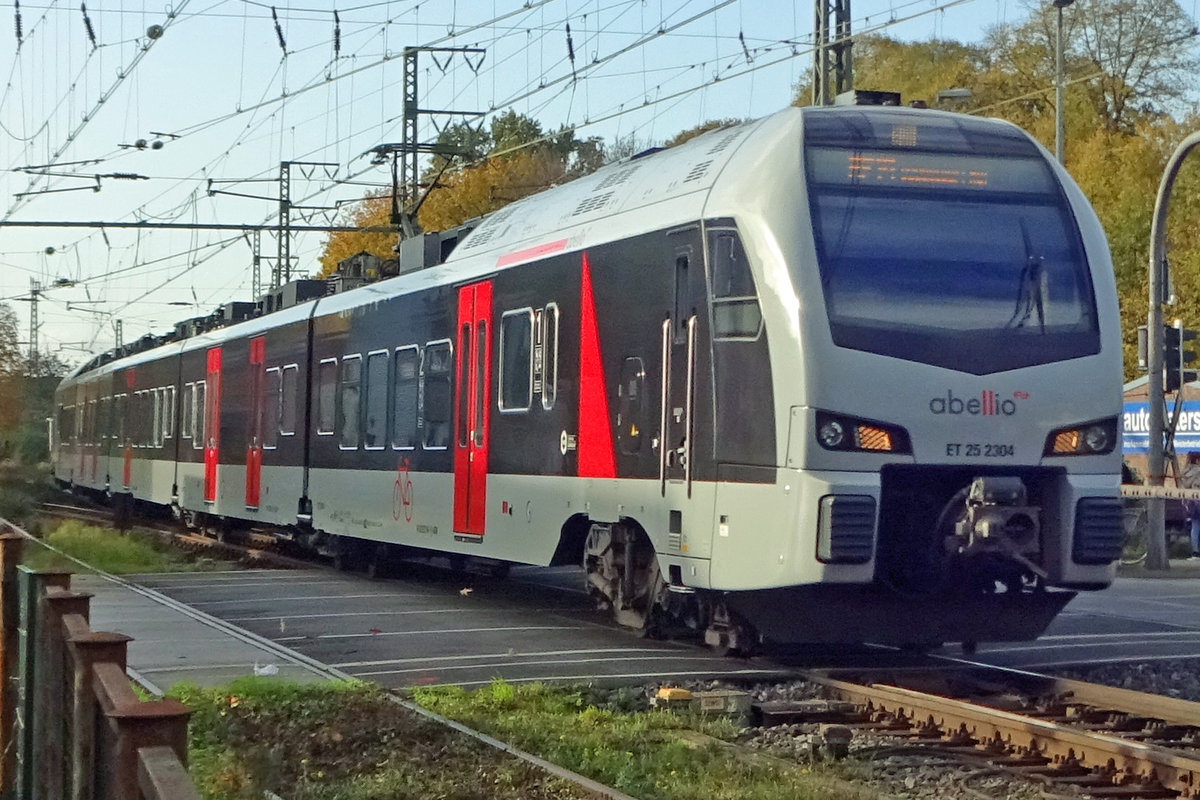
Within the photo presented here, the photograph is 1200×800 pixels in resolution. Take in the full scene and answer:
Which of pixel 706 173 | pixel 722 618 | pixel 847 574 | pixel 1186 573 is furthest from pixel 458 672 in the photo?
pixel 1186 573

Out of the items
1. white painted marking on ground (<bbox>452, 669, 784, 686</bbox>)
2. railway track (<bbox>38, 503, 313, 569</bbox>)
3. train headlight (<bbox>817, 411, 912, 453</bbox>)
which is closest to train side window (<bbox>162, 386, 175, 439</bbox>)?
railway track (<bbox>38, 503, 313, 569</bbox>)

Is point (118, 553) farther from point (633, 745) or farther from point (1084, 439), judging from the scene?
point (633, 745)

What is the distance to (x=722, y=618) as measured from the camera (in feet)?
40.0

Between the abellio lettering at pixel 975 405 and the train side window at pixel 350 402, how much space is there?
32.5 feet

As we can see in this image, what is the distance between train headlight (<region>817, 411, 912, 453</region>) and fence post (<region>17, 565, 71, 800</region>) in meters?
4.70

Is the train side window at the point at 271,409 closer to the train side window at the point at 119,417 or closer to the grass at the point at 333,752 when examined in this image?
the grass at the point at 333,752

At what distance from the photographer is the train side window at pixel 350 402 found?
19.5 meters

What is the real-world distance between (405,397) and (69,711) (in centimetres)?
1199

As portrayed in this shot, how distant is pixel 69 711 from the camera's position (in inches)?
223

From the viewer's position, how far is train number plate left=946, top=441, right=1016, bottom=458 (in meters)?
10.6

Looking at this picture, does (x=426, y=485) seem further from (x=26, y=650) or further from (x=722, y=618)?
(x=26, y=650)

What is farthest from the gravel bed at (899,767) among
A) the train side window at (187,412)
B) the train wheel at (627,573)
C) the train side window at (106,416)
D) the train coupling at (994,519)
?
the train side window at (106,416)

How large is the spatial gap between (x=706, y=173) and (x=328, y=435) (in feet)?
31.8

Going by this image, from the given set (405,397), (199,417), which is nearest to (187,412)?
(199,417)
